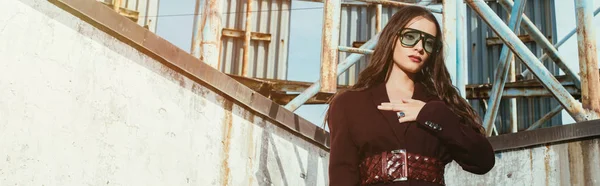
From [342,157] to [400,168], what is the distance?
0.86 ft

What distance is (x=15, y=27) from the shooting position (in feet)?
11.4

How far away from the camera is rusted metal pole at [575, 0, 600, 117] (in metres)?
6.10

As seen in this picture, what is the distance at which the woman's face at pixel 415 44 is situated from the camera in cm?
307

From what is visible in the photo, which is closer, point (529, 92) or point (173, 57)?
point (173, 57)

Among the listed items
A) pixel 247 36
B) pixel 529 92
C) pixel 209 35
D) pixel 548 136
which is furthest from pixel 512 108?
pixel 209 35

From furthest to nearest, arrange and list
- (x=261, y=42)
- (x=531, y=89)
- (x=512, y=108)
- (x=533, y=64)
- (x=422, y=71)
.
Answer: (x=261, y=42) < (x=512, y=108) < (x=531, y=89) < (x=533, y=64) < (x=422, y=71)

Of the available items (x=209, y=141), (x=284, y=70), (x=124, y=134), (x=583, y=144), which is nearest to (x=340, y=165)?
(x=124, y=134)

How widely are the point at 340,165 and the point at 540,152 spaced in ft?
9.31

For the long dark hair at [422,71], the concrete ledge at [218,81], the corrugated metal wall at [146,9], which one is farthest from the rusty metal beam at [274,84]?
the long dark hair at [422,71]

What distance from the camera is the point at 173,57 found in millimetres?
4414

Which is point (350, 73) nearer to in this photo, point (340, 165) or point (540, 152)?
point (540, 152)

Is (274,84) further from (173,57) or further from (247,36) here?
(173,57)

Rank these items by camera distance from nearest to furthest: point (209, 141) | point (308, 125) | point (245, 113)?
point (209, 141), point (245, 113), point (308, 125)

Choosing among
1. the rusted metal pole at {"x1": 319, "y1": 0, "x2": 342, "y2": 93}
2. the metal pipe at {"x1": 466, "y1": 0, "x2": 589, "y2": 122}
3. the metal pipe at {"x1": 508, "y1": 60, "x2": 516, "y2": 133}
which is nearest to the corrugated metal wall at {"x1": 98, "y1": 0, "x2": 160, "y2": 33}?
the metal pipe at {"x1": 508, "y1": 60, "x2": 516, "y2": 133}
